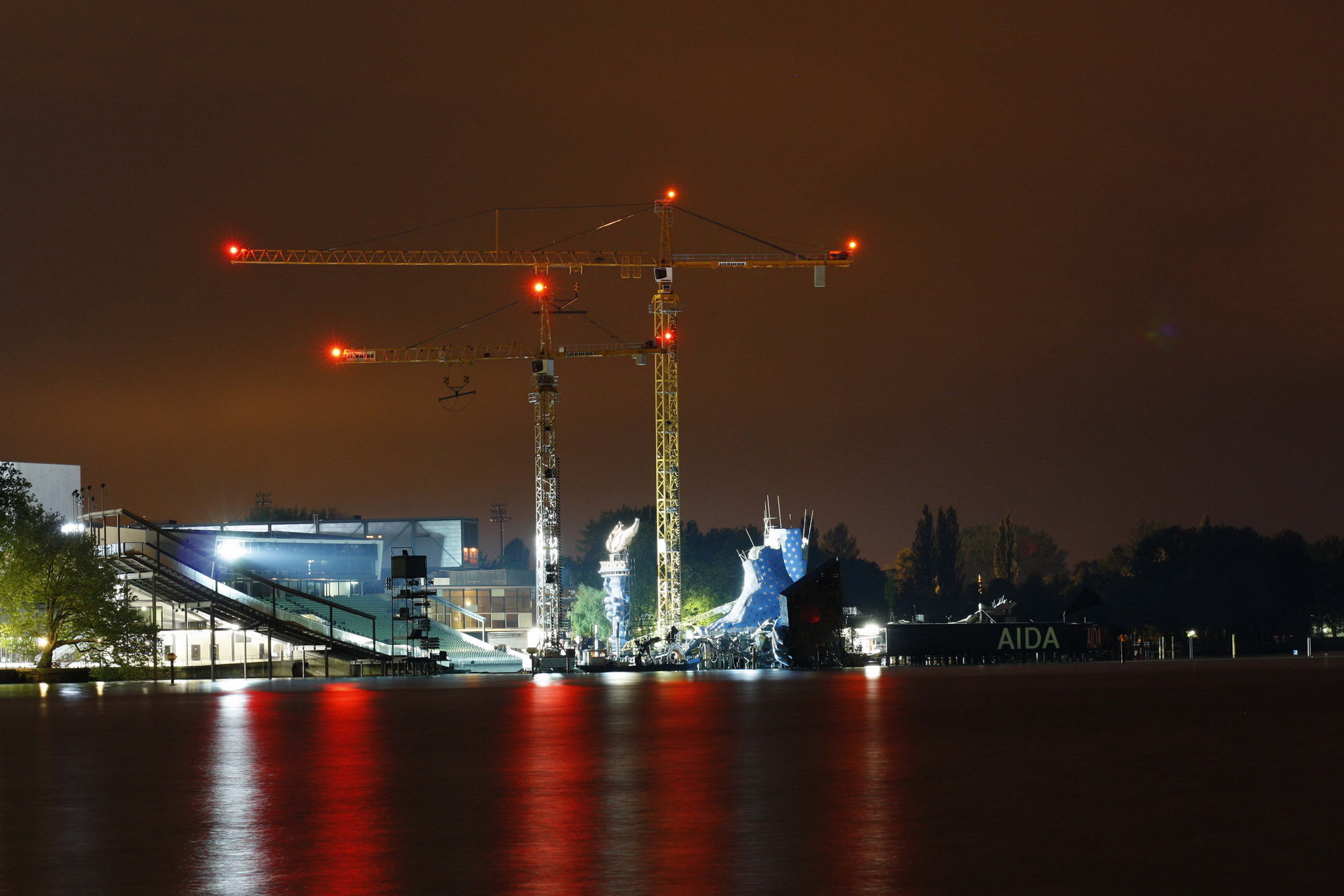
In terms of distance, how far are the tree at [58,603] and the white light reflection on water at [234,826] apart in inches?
1608

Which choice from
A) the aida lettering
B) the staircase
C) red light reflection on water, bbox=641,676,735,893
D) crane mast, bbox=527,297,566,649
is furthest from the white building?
red light reflection on water, bbox=641,676,735,893

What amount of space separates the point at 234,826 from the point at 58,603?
51.5 m

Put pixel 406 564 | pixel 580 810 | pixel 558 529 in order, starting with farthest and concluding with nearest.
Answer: pixel 558 529 → pixel 406 564 → pixel 580 810

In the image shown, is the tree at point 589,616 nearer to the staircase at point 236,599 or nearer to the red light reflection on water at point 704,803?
the staircase at point 236,599

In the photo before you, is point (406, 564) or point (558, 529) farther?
point (558, 529)

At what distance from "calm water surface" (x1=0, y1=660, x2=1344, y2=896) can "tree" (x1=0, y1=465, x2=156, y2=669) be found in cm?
3313

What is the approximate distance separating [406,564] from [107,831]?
74.5 m

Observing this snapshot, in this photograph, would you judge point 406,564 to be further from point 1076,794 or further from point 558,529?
point 1076,794

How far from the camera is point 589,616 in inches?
6038

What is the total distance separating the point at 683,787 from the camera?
14234 mm

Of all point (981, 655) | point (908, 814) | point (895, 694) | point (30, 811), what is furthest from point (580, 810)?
point (981, 655)

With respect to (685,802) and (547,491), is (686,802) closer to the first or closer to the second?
(685,802)

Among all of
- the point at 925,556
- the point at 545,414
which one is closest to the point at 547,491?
the point at 545,414

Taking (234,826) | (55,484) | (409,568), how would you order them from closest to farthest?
1. (234,826)
2. (409,568)
3. (55,484)
